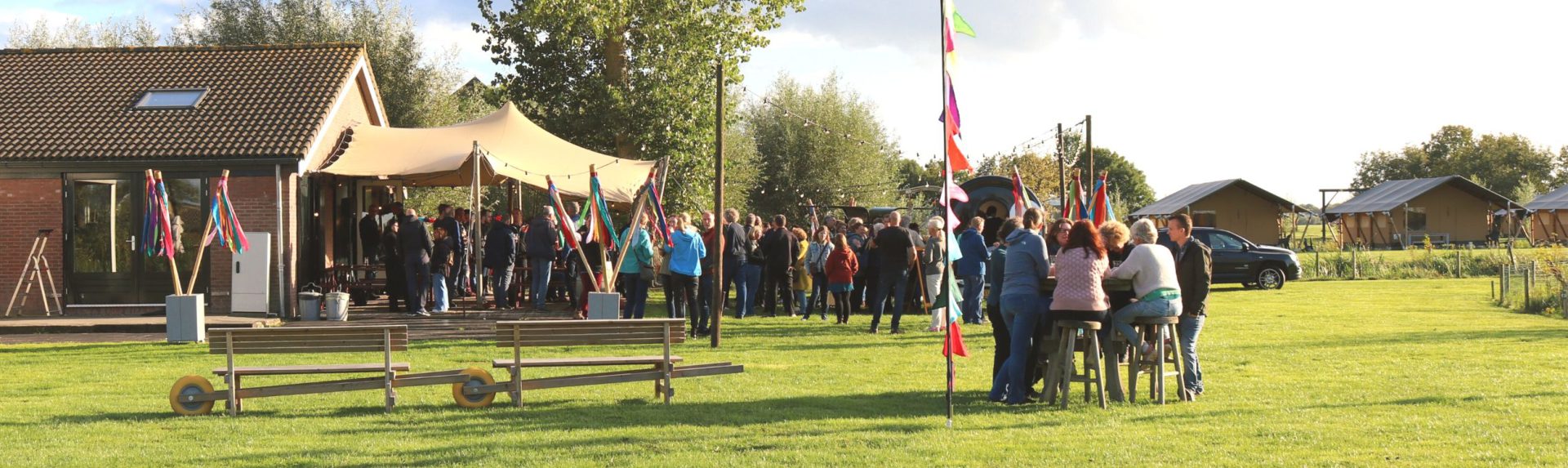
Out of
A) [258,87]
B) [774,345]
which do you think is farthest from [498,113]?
[774,345]

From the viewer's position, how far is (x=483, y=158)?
19.7m

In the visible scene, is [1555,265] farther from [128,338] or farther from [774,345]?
[128,338]

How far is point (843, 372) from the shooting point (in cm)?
1181

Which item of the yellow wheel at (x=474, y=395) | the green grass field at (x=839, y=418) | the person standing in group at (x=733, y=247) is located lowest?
the green grass field at (x=839, y=418)

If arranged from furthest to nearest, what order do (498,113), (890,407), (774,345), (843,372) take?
(498,113)
(774,345)
(843,372)
(890,407)

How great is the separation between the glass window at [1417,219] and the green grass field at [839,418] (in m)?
52.0

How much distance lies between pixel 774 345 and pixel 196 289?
33.4 ft

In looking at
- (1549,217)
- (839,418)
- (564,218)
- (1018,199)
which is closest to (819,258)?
(1018,199)

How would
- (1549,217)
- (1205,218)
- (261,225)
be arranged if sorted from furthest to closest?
(1549,217) → (1205,218) → (261,225)

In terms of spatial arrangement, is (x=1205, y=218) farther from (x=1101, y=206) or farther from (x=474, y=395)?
(x=474, y=395)

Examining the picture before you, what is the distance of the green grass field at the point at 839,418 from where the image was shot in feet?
24.2

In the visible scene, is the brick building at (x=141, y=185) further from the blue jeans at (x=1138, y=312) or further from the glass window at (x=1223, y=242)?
the glass window at (x=1223, y=242)

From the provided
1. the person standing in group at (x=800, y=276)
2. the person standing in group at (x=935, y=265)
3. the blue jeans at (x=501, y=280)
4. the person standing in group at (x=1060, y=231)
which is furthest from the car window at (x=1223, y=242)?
the person standing in group at (x=1060, y=231)

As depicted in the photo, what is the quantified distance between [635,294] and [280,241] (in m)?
6.83
